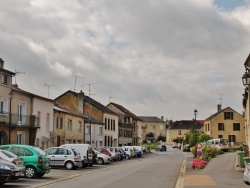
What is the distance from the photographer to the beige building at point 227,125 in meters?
98.6

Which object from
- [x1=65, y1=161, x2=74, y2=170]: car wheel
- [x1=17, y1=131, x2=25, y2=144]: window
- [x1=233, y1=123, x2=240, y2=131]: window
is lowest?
[x1=65, y1=161, x2=74, y2=170]: car wheel

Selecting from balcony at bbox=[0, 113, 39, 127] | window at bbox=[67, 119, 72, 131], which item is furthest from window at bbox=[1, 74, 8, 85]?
window at bbox=[67, 119, 72, 131]

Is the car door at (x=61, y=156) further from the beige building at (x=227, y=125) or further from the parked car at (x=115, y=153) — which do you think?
the beige building at (x=227, y=125)

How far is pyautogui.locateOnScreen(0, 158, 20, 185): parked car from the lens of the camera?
708 inches

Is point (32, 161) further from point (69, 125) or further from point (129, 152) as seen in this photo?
point (129, 152)

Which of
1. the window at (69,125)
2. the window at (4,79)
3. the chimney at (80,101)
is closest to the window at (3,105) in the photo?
the window at (4,79)

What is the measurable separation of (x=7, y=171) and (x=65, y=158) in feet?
47.1

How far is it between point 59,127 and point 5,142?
1339 centimetres

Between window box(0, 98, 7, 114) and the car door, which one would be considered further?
window box(0, 98, 7, 114)

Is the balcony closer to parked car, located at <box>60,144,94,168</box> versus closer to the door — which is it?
the door

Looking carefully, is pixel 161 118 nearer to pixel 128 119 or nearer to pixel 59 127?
pixel 128 119

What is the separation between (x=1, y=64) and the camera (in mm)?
43688

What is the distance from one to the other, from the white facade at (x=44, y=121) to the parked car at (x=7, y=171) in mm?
26053

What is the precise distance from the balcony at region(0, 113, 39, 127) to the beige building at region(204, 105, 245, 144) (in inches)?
2395
